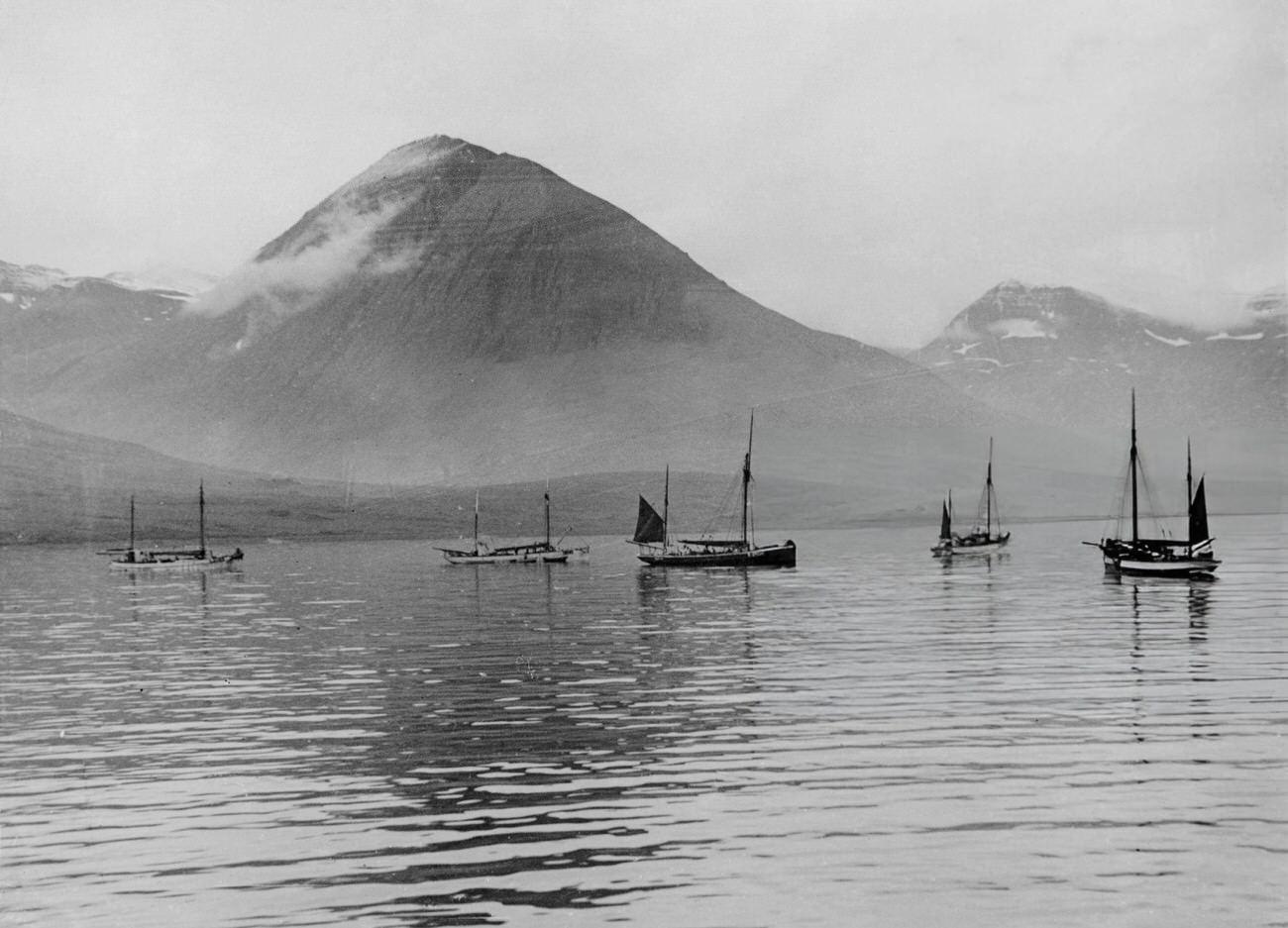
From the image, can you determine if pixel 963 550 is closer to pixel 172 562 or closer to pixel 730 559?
pixel 730 559

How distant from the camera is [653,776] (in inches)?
1451

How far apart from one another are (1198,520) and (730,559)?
5188 centimetres

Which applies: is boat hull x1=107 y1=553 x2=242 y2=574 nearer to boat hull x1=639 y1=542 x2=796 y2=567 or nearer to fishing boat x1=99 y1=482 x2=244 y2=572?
fishing boat x1=99 y1=482 x2=244 y2=572

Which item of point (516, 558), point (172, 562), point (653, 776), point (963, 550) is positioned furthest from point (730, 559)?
point (653, 776)

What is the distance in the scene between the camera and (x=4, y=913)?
26250 millimetres

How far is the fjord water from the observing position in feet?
87.3

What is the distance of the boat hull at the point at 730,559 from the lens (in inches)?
6417

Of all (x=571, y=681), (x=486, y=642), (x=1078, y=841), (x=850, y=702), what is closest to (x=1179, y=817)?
(x=1078, y=841)

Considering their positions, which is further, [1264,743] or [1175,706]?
[1175,706]

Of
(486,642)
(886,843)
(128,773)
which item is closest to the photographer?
(886,843)

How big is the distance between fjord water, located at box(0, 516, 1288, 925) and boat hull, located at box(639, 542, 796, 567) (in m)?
79.9

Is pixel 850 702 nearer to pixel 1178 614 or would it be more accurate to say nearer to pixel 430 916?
pixel 430 916

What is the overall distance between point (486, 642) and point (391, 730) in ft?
101

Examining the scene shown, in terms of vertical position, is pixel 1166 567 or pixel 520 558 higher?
pixel 1166 567
